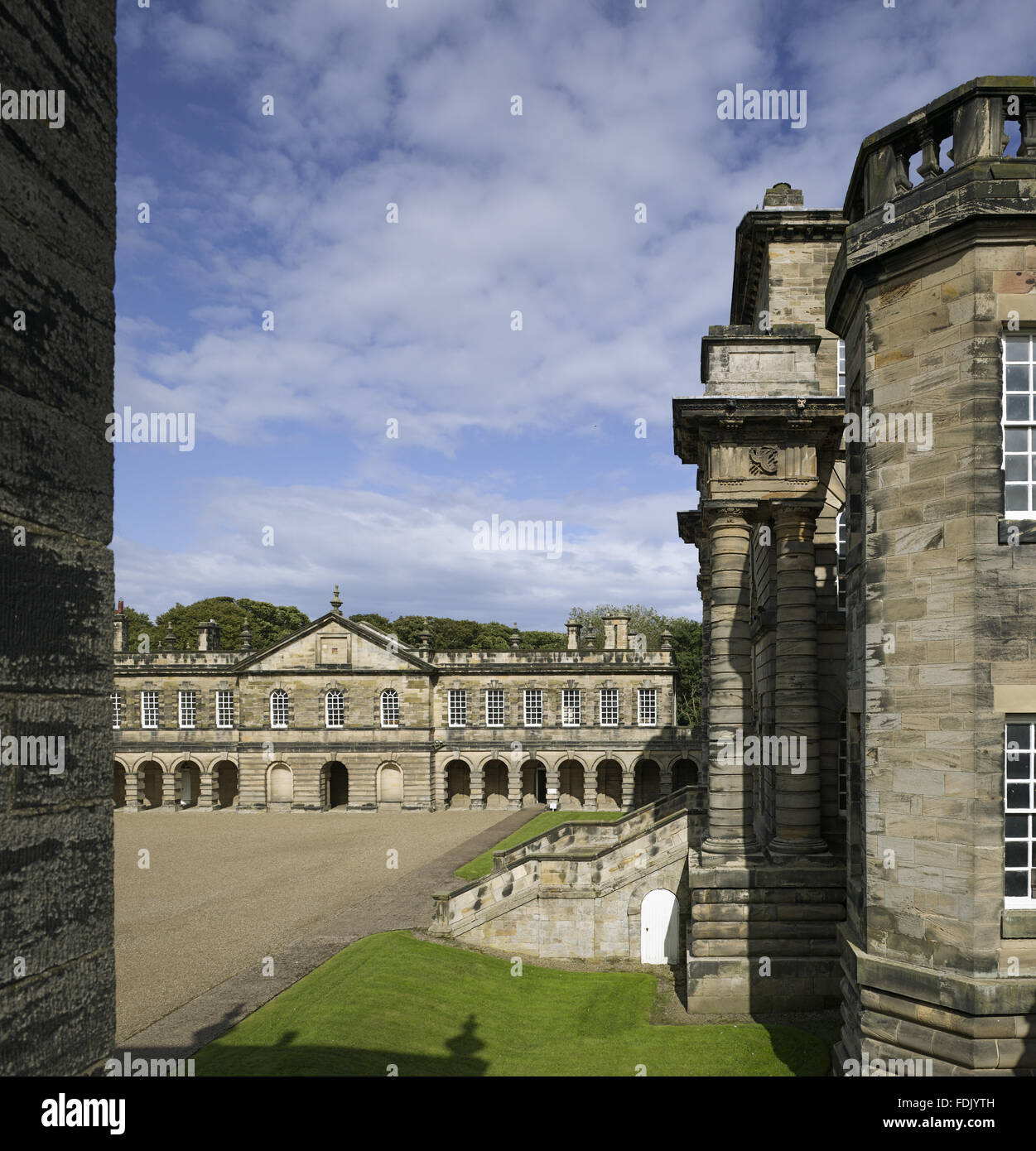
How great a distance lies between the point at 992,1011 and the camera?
813 centimetres

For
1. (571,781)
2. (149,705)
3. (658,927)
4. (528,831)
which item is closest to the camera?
(658,927)

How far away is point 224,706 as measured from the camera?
161 feet

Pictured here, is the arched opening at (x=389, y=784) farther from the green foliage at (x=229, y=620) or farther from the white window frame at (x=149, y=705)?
the green foliage at (x=229, y=620)

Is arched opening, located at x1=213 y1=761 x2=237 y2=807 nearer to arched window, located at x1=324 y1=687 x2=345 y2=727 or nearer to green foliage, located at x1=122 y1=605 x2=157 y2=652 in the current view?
arched window, located at x1=324 y1=687 x2=345 y2=727

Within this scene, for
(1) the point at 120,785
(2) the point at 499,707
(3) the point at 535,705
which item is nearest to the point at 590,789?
(3) the point at 535,705

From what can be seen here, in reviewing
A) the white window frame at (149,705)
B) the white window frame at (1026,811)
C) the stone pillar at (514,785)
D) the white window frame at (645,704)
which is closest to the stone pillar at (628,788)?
the white window frame at (645,704)

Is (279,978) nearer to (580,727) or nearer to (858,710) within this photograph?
(858,710)

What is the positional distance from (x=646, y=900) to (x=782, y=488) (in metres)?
10.4

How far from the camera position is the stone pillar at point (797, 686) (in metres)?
15.1

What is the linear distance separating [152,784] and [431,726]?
62.1ft

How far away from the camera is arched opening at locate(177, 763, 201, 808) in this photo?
50.5m

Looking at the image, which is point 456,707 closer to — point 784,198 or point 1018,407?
point 784,198

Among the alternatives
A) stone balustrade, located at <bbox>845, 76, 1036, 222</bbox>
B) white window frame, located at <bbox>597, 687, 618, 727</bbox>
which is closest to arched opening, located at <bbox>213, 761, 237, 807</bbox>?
white window frame, located at <bbox>597, 687, 618, 727</bbox>
